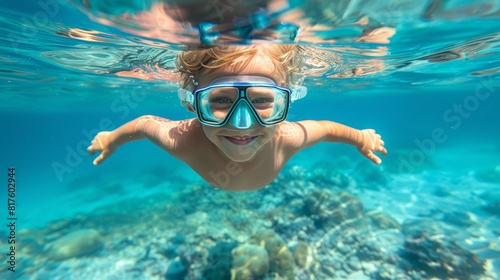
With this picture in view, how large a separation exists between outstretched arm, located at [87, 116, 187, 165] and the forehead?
62.9 inches

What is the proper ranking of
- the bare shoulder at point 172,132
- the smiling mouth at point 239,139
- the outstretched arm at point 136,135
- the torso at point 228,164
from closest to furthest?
the smiling mouth at point 239,139
the torso at point 228,164
the bare shoulder at point 172,132
the outstretched arm at point 136,135

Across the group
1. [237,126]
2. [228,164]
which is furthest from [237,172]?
[237,126]

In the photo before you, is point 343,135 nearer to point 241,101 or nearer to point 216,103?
point 241,101

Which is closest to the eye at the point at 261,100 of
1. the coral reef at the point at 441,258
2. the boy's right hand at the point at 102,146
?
the boy's right hand at the point at 102,146

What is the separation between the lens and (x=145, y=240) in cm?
1021

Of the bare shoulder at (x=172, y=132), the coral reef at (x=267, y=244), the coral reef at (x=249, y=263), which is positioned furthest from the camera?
the coral reef at (x=267, y=244)

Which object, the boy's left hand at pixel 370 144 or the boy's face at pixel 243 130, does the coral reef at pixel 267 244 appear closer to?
the boy's left hand at pixel 370 144

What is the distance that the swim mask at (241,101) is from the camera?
3.40 m

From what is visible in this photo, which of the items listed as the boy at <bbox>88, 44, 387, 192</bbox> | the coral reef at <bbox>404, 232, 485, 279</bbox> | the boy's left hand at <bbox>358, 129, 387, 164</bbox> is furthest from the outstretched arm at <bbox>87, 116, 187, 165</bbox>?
the coral reef at <bbox>404, 232, 485, 279</bbox>

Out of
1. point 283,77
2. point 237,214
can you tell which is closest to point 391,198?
point 237,214

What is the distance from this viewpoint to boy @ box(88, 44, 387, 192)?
3.49 m

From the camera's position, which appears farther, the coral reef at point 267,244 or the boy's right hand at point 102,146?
the coral reef at point 267,244

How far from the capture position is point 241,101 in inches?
134

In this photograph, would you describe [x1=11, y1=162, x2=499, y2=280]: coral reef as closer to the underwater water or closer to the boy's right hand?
the underwater water
